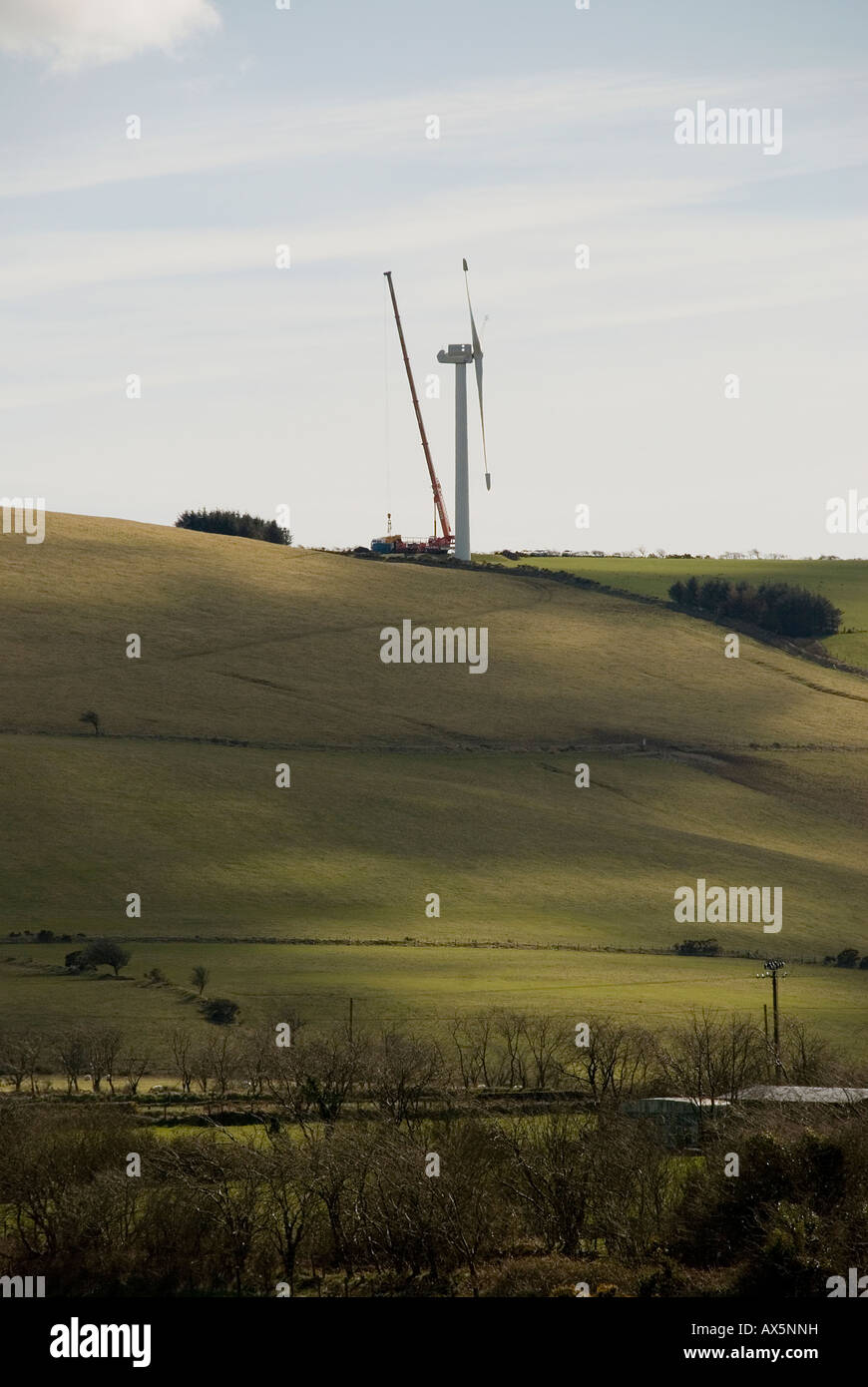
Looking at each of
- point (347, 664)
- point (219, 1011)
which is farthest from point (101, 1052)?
point (347, 664)

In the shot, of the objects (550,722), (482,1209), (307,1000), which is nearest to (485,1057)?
(307,1000)

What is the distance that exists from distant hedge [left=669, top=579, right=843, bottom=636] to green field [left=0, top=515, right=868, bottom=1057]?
29.7ft

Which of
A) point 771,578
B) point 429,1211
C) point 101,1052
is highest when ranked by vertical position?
point 771,578

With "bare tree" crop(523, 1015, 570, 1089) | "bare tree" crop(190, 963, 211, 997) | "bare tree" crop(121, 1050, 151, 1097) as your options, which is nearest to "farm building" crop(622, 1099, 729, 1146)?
"bare tree" crop(523, 1015, 570, 1089)

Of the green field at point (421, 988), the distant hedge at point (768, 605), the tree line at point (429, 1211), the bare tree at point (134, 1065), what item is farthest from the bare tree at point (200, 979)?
the distant hedge at point (768, 605)

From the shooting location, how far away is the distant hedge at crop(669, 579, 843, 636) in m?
166

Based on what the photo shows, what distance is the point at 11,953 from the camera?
249 feet

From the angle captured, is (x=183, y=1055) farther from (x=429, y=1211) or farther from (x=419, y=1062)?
(x=429, y=1211)

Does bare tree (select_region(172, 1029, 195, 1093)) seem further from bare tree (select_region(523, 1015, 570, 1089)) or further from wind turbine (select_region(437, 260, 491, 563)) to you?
wind turbine (select_region(437, 260, 491, 563))

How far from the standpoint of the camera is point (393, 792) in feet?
350

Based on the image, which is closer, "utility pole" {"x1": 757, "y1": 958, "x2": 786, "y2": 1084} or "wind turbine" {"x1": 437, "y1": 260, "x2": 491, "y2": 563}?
"utility pole" {"x1": 757, "y1": 958, "x2": 786, "y2": 1084}

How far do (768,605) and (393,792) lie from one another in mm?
72729

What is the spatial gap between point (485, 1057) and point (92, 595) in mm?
84518
